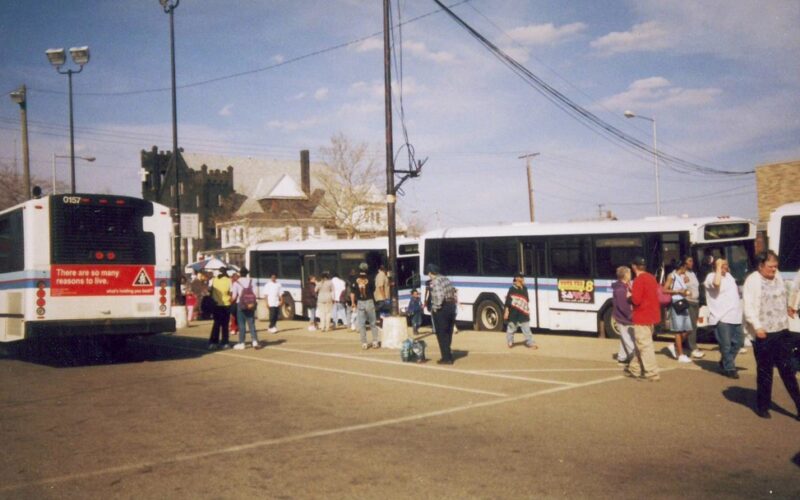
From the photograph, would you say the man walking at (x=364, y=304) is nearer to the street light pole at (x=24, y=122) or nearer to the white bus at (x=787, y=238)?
the white bus at (x=787, y=238)

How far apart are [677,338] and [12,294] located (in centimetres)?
1308

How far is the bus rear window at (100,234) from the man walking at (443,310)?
6.17 m

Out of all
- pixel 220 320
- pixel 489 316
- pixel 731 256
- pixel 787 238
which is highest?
pixel 787 238

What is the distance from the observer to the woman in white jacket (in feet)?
26.7

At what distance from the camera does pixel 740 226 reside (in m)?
16.8

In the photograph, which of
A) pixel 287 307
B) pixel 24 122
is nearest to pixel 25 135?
pixel 24 122

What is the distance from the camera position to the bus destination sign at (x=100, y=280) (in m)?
13.6

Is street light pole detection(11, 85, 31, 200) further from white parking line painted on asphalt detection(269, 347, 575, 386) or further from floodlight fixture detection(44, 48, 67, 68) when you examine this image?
white parking line painted on asphalt detection(269, 347, 575, 386)

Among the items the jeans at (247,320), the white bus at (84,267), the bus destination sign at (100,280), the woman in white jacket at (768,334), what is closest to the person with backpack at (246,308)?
the jeans at (247,320)

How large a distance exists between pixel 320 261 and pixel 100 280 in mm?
12769

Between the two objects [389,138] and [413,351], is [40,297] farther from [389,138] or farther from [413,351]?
[389,138]

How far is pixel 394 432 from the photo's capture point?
7.62m

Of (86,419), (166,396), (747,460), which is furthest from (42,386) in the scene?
(747,460)

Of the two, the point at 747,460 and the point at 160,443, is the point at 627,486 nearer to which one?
the point at 747,460
